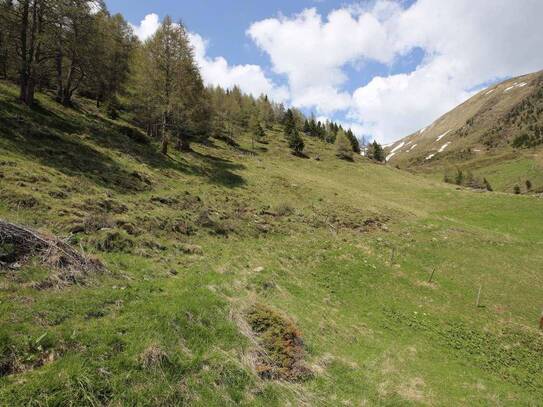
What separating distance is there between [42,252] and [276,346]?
28.5 ft

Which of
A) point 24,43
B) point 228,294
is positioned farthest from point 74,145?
point 228,294

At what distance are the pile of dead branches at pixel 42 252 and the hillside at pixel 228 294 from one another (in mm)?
193

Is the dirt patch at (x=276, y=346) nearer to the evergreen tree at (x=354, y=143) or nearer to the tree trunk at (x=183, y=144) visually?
the tree trunk at (x=183, y=144)

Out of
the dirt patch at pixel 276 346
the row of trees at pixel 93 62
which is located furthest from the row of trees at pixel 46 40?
the dirt patch at pixel 276 346

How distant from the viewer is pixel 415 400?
39.1 feet

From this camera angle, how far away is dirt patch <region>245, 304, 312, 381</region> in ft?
34.1

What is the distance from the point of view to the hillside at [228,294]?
8.06 m

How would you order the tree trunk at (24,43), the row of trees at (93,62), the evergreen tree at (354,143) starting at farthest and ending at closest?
1. the evergreen tree at (354,143)
2. the row of trees at (93,62)
3. the tree trunk at (24,43)

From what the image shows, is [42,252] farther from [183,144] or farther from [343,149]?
[343,149]

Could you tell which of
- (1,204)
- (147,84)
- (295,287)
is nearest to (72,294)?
(1,204)

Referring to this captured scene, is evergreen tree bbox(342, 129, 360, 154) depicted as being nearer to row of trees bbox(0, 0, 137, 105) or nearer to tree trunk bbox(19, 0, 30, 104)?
row of trees bbox(0, 0, 137, 105)

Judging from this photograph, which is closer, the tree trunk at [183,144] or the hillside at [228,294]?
the hillside at [228,294]

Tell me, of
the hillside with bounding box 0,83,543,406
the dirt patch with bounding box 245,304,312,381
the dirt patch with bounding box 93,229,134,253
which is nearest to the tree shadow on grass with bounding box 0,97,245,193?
the hillside with bounding box 0,83,543,406

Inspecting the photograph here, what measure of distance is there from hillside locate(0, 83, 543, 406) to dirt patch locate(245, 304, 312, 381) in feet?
0.22
